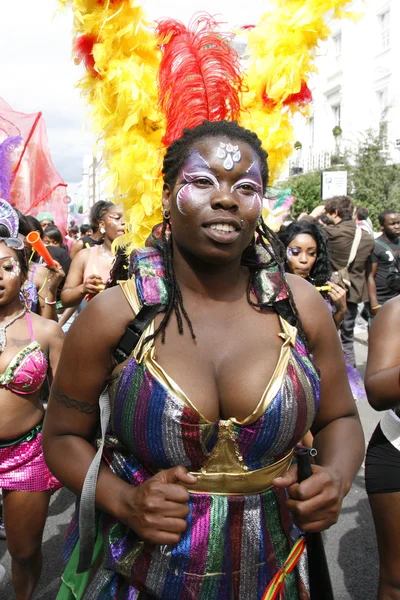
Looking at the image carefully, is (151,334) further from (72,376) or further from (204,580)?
(204,580)

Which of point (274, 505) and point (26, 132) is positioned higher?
point (26, 132)

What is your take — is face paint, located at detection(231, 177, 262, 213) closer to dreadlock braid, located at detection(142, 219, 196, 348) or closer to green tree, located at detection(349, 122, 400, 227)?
dreadlock braid, located at detection(142, 219, 196, 348)

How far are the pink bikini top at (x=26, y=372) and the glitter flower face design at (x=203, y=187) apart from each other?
1.46 metres

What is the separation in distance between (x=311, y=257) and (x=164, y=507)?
297cm

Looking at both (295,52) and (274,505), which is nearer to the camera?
(274,505)

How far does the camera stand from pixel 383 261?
289 inches

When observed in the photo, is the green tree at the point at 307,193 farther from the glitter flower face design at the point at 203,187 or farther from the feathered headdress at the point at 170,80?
the glitter flower face design at the point at 203,187

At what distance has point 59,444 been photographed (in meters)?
1.72

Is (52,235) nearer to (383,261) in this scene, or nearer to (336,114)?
(383,261)

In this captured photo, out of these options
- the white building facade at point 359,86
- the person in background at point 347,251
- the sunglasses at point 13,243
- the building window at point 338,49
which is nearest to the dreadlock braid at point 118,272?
the sunglasses at point 13,243

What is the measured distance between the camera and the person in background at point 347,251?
693 centimetres

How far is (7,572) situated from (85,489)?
2323 mm

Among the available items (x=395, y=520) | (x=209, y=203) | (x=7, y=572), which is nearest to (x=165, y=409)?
(x=209, y=203)

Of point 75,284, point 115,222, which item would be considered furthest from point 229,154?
point 75,284
